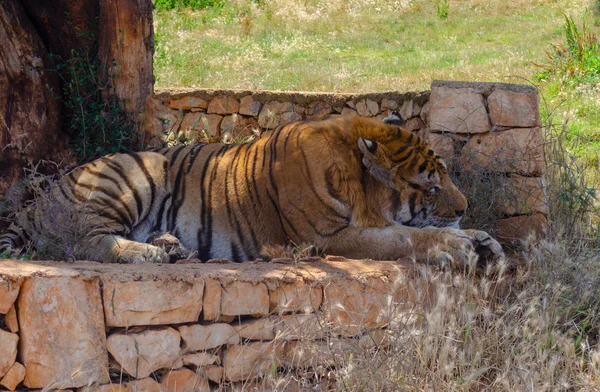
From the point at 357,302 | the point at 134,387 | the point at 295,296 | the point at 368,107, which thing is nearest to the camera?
the point at 134,387

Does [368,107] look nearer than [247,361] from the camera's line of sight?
No

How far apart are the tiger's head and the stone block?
1052 millimetres

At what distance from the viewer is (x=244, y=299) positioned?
13.8ft

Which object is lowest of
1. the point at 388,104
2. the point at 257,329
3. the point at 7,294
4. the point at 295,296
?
the point at 257,329

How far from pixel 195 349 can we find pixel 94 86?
369cm

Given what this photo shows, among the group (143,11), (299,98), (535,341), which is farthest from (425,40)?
(535,341)

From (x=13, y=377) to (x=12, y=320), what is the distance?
261 mm

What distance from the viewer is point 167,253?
17.3 ft

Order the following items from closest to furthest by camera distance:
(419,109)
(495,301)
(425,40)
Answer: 1. (495,301)
2. (419,109)
3. (425,40)

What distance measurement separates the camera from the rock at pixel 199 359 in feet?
13.2

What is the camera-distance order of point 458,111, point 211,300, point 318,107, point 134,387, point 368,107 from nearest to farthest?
point 134,387
point 211,300
point 458,111
point 368,107
point 318,107

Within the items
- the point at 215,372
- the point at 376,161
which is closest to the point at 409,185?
the point at 376,161

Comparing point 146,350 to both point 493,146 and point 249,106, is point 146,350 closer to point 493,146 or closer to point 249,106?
point 493,146

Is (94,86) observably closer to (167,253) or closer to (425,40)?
(167,253)
